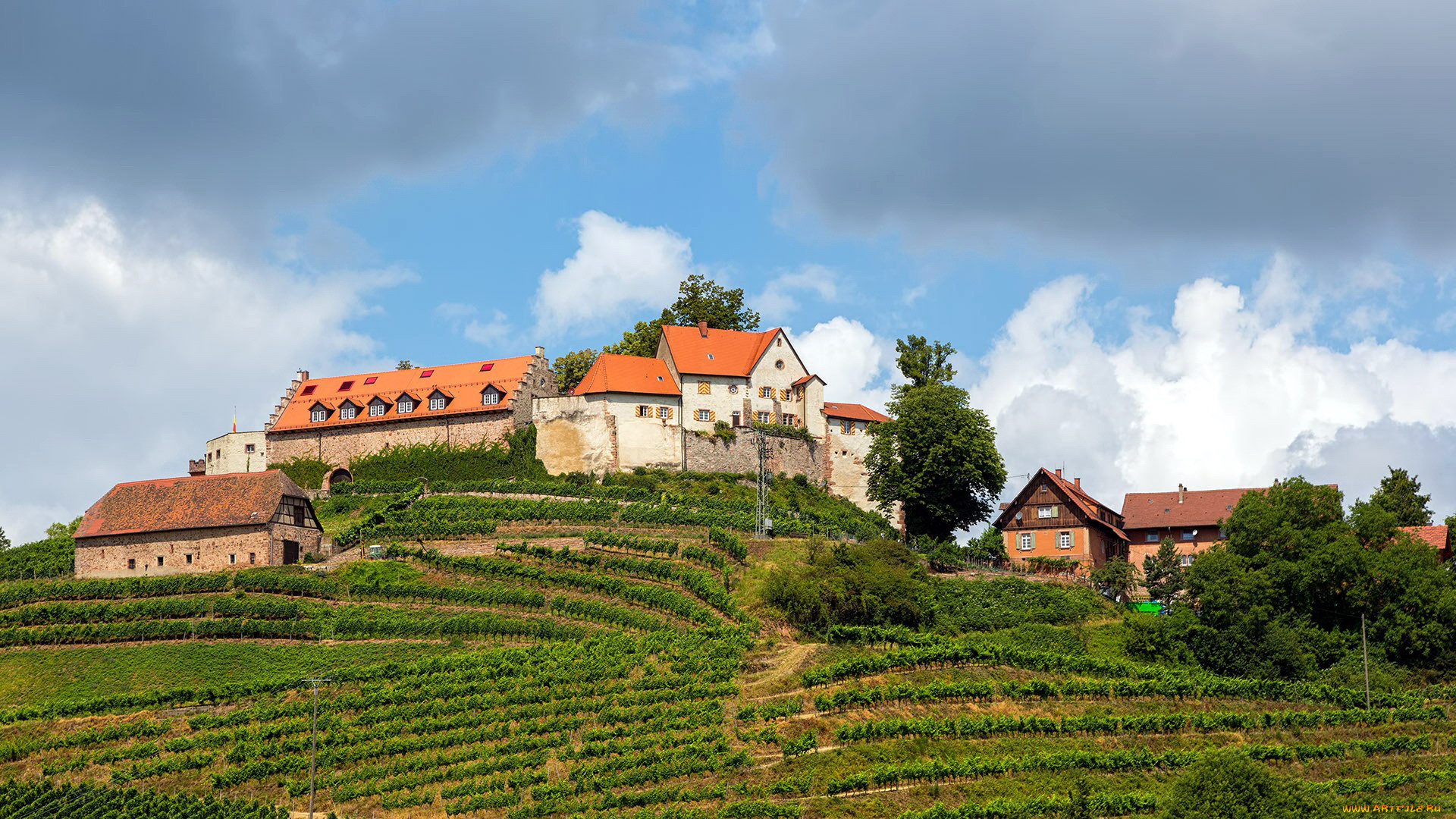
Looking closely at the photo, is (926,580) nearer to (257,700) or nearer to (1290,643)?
(1290,643)

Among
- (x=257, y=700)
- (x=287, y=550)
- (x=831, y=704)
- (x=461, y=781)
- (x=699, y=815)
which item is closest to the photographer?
(x=699, y=815)

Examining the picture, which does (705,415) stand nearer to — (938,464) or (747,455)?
(747,455)

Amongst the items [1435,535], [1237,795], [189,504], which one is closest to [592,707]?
[1237,795]

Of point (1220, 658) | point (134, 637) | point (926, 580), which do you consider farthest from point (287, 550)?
point (1220, 658)

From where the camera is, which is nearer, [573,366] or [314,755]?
[314,755]

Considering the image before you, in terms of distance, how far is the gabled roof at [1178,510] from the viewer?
273 feet

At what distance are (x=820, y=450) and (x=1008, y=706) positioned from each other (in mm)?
36595

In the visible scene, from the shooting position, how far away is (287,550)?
74562mm

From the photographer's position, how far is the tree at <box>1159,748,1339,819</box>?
43938 millimetres

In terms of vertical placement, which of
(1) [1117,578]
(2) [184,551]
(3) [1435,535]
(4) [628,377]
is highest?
(4) [628,377]

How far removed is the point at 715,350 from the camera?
9100 cm

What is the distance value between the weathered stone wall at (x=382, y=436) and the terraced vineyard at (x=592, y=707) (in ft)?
52.6

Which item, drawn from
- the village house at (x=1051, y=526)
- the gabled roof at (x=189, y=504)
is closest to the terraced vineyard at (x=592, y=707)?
the gabled roof at (x=189, y=504)

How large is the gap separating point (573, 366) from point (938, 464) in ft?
95.8
